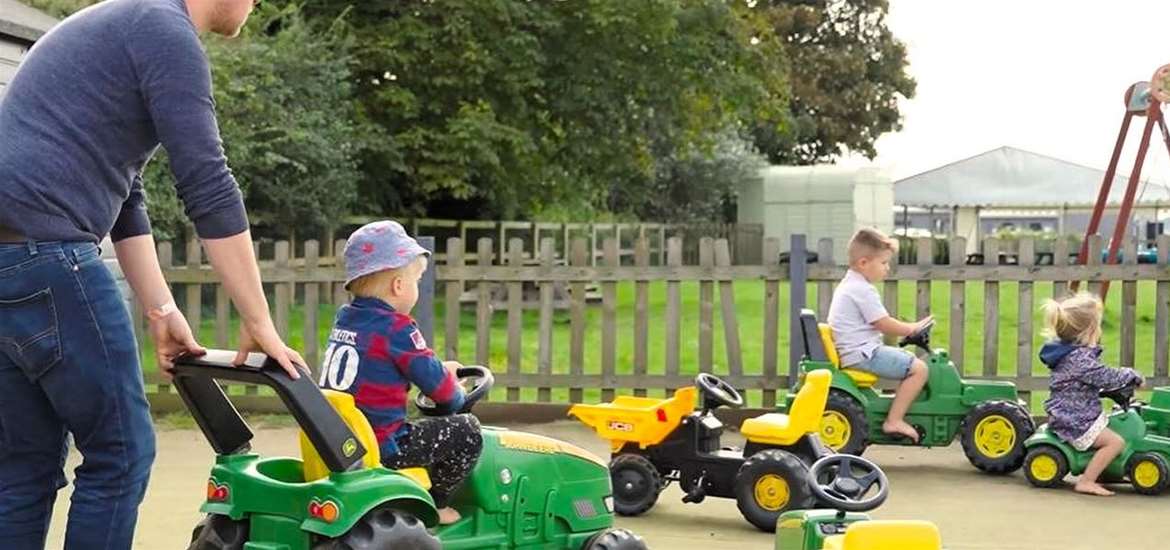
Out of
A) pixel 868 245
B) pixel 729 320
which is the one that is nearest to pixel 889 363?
pixel 868 245

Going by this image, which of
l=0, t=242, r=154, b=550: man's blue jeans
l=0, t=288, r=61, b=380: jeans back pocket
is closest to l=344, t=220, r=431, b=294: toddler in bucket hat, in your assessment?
l=0, t=242, r=154, b=550: man's blue jeans

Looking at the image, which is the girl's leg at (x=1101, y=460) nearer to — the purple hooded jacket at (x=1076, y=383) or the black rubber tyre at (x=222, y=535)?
the purple hooded jacket at (x=1076, y=383)

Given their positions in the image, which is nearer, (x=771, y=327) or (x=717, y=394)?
(x=717, y=394)

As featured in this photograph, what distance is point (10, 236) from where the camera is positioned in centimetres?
334

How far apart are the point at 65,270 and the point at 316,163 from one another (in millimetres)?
17047

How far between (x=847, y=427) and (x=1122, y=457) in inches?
56.2

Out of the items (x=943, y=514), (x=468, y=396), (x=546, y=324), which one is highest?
(x=468, y=396)

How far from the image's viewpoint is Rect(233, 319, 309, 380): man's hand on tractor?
11.6ft

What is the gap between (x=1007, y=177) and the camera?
87.6 feet

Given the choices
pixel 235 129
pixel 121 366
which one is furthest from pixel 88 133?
pixel 235 129

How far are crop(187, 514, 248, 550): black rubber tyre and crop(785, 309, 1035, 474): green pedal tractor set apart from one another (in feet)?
15.0

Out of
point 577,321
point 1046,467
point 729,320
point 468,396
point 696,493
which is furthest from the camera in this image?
point 577,321

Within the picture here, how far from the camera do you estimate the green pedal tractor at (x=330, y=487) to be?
12.4 feet

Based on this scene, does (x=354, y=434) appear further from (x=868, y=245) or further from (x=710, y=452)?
(x=868, y=245)
